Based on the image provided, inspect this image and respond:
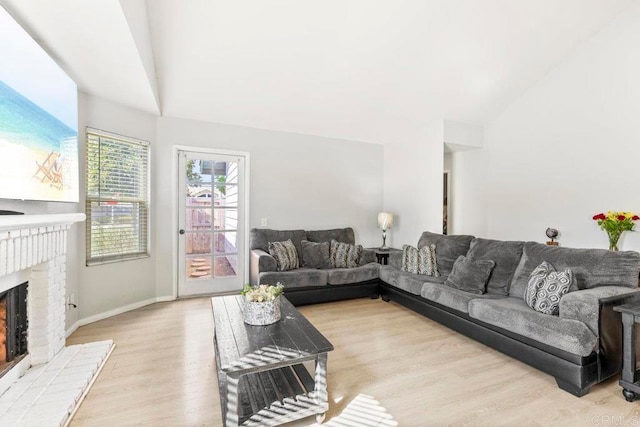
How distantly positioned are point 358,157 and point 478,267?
281 cm

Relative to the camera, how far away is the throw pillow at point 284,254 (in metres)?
3.87

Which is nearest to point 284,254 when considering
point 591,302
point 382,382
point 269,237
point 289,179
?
point 269,237

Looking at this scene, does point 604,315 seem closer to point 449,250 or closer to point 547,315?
point 547,315

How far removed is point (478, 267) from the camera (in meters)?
3.05

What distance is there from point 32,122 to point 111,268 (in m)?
1.92

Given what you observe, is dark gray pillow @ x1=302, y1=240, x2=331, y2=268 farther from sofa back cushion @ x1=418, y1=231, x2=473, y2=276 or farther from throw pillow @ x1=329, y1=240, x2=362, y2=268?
sofa back cushion @ x1=418, y1=231, x2=473, y2=276

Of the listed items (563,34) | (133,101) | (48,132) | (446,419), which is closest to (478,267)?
(446,419)

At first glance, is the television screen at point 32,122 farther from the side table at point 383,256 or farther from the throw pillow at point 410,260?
the side table at point 383,256

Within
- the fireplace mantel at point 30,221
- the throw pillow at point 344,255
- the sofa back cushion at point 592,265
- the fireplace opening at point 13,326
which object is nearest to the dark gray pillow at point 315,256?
the throw pillow at point 344,255

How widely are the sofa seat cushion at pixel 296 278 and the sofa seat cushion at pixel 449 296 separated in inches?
47.2

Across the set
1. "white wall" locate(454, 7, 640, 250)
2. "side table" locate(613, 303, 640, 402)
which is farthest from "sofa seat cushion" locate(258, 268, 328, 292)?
"white wall" locate(454, 7, 640, 250)

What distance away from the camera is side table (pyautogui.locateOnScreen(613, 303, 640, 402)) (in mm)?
1934

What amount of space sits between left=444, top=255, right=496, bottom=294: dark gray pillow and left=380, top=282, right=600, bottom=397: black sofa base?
297mm

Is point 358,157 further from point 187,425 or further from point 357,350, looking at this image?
point 187,425
